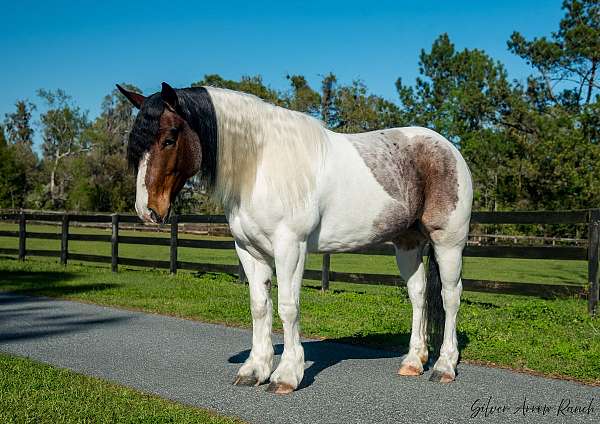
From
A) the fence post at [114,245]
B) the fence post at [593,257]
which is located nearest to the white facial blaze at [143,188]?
the fence post at [593,257]

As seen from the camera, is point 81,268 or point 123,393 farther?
point 81,268

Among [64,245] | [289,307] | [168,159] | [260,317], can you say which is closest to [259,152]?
[168,159]

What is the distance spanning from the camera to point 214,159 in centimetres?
427

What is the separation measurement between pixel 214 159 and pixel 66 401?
71.5 inches

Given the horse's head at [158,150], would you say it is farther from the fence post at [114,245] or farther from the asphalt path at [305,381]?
the fence post at [114,245]

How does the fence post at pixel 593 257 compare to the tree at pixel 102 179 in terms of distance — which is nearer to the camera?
the fence post at pixel 593 257

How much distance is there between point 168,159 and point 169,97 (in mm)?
406

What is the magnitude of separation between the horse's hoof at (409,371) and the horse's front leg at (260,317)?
1.07 m

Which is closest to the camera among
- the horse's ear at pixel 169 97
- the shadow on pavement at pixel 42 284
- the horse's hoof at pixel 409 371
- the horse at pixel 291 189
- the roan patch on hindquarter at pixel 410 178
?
the horse's ear at pixel 169 97

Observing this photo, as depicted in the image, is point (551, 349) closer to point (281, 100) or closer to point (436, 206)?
point (436, 206)

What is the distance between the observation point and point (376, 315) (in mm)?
7746

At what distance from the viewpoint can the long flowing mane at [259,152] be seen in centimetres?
427

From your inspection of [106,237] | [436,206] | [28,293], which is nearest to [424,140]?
[436,206]

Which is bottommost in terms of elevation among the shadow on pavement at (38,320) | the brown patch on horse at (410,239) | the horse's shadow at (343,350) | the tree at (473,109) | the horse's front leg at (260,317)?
the shadow on pavement at (38,320)
